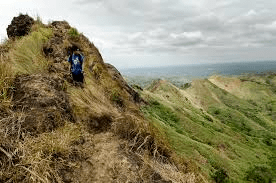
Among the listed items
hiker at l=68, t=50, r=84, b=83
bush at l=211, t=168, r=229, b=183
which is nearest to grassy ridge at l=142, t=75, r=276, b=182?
bush at l=211, t=168, r=229, b=183

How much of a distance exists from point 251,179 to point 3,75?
68.5 ft

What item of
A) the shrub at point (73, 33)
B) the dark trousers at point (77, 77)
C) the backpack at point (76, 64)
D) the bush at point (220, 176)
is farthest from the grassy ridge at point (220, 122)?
the shrub at point (73, 33)

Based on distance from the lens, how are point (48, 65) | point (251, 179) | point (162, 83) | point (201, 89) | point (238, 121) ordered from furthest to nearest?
point (201, 89) < point (238, 121) < point (162, 83) < point (251, 179) < point (48, 65)

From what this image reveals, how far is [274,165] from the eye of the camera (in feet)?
105

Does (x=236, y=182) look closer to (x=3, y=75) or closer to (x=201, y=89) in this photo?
(x=3, y=75)

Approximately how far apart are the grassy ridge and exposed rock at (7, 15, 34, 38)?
A: 13.0 meters

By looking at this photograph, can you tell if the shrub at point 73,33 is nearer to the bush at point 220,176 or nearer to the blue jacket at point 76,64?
the blue jacket at point 76,64

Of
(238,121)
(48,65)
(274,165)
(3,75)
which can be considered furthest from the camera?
(238,121)

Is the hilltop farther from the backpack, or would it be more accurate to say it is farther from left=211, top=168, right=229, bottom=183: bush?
the backpack

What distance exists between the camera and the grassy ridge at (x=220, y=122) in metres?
21.0

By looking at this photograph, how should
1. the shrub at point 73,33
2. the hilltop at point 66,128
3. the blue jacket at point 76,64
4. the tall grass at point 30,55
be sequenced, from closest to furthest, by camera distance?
1. the hilltop at point 66,128
2. the tall grass at point 30,55
3. the blue jacket at point 76,64
4. the shrub at point 73,33

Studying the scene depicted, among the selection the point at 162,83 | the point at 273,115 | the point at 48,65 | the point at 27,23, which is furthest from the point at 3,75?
the point at 273,115

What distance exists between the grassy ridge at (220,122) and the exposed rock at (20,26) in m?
13.0

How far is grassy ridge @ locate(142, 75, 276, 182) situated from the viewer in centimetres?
2102
